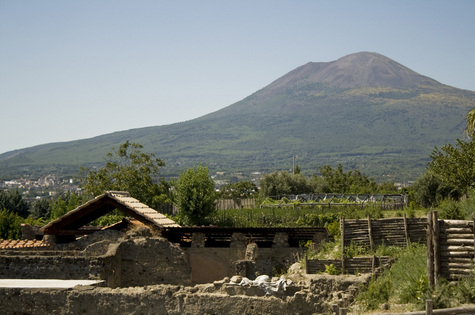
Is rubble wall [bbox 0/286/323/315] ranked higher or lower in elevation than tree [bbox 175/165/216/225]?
lower

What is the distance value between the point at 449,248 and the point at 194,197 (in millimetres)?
24311

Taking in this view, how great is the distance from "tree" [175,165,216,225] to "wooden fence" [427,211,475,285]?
2407 centimetres

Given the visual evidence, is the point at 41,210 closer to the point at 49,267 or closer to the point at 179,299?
the point at 49,267

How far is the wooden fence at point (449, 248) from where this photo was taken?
16.5 metres

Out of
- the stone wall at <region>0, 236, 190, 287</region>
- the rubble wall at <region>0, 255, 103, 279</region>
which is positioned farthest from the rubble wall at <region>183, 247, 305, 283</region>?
the rubble wall at <region>0, 255, 103, 279</region>

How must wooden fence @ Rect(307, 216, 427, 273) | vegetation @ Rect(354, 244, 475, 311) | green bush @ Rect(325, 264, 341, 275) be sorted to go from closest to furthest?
vegetation @ Rect(354, 244, 475, 311), green bush @ Rect(325, 264, 341, 275), wooden fence @ Rect(307, 216, 427, 273)

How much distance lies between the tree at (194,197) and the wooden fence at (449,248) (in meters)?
24.1

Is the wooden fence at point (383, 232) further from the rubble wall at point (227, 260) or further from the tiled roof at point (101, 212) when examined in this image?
the tiled roof at point (101, 212)

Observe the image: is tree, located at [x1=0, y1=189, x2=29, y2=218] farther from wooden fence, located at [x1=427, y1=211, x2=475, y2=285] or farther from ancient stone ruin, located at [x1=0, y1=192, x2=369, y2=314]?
wooden fence, located at [x1=427, y1=211, x2=475, y2=285]

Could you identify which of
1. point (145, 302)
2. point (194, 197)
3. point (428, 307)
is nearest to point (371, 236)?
point (145, 302)

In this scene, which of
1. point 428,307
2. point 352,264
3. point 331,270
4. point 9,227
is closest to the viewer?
point 428,307

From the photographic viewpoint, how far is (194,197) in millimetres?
40000

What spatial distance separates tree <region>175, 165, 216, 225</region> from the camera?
40.1 metres

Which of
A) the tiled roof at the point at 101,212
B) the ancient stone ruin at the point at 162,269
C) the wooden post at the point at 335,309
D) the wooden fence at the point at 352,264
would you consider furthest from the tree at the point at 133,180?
the wooden post at the point at 335,309
